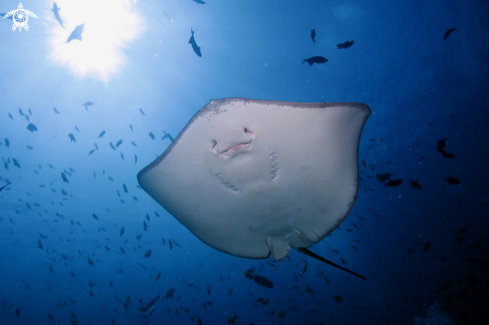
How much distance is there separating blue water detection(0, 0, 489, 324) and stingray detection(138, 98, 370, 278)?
6.22 metres

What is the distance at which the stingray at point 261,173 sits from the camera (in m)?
2.23

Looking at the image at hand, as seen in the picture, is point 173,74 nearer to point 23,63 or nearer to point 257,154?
point 23,63

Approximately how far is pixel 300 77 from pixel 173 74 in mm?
4808

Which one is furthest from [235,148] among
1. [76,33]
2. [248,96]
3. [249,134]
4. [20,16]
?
[20,16]

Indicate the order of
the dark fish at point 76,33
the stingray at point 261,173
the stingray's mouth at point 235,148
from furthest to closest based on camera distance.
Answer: the dark fish at point 76,33 → the stingray's mouth at point 235,148 → the stingray at point 261,173

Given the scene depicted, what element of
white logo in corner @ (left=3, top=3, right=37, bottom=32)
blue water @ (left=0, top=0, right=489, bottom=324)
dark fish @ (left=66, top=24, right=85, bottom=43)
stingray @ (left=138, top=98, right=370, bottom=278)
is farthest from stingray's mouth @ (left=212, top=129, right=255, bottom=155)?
white logo in corner @ (left=3, top=3, right=37, bottom=32)

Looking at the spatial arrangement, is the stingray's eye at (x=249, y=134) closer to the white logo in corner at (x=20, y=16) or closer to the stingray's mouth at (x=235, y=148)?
the stingray's mouth at (x=235, y=148)

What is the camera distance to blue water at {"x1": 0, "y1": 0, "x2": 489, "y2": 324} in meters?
7.43

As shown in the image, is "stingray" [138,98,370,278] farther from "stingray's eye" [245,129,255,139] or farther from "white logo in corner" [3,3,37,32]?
"white logo in corner" [3,3,37,32]

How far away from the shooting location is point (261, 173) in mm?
2660

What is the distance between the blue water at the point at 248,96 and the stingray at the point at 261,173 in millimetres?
6217

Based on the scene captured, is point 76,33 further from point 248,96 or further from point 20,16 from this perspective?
point 248,96

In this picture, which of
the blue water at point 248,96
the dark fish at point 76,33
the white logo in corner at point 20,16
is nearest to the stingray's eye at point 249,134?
the dark fish at point 76,33

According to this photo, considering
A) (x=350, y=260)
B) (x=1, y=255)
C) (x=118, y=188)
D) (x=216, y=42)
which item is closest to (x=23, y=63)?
(x=216, y=42)
